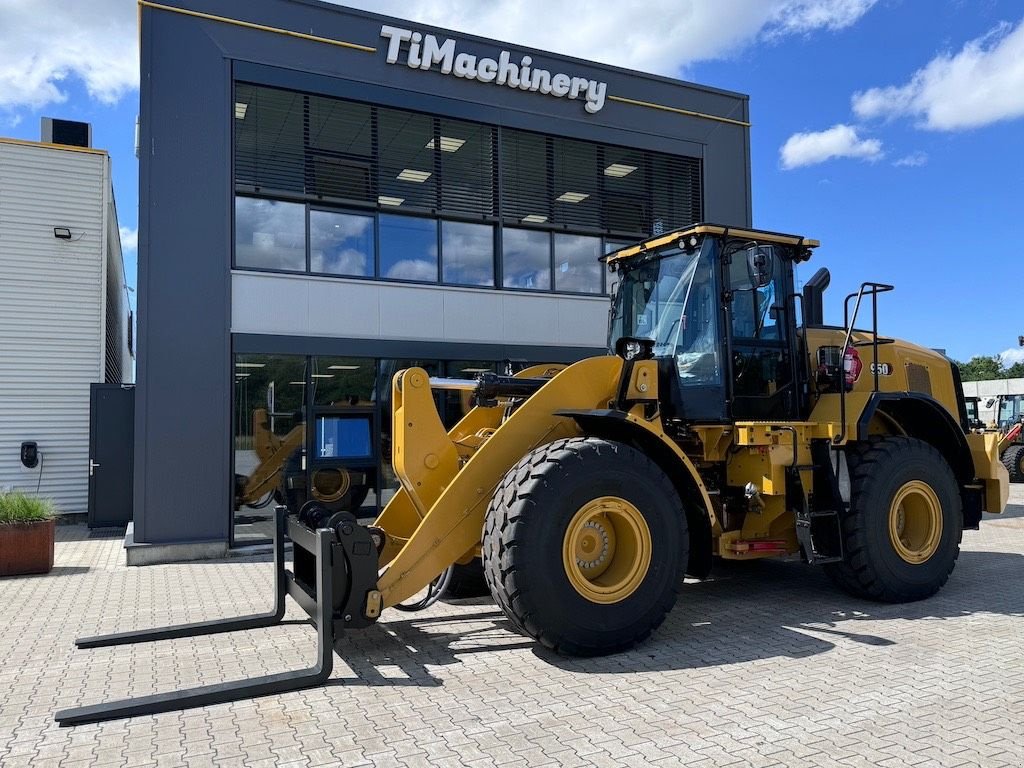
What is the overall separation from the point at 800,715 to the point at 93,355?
13132mm

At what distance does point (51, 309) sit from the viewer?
44.7 ft

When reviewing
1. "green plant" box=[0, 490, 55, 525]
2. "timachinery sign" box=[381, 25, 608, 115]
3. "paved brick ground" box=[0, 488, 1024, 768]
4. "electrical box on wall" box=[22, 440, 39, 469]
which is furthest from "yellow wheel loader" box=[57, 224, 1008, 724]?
"electrical box on wall" box=[22, 440, 39, 469]

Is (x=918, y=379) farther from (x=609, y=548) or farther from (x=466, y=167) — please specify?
(x=466, y=167)

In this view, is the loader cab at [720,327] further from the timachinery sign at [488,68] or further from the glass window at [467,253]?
the timachinery sign at [488,68]

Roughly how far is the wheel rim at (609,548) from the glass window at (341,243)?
6.77 m

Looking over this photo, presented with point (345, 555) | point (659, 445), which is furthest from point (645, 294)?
point (345, 555)

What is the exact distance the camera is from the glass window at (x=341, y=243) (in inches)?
432

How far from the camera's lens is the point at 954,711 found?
429cm

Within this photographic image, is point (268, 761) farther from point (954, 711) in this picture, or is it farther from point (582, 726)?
point (954, 711)

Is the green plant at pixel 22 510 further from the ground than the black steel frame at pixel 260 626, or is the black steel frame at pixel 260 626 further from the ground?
the green plant at pixel 22 510

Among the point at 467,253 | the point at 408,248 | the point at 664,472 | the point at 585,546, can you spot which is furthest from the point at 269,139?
the point at 585,546

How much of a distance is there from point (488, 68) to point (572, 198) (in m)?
2.36

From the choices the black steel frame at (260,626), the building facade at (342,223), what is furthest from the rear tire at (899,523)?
the building facade at (342,223)

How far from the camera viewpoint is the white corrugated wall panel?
1327cm
